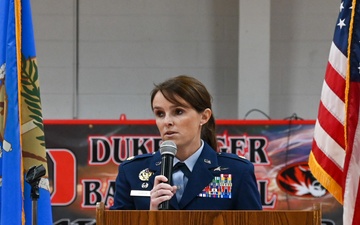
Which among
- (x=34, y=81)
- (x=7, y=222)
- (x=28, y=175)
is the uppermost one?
(x=34, y=81)

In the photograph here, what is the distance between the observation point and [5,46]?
3.63 metres

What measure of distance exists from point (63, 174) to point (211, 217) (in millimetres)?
3642

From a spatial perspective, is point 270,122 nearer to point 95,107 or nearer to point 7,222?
point 95,107

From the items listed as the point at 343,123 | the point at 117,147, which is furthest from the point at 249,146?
the point at 343,123

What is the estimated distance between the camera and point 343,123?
3.65 meters

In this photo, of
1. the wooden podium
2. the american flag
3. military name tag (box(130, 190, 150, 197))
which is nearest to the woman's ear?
military name tag (box(130, 190, 150, 197))

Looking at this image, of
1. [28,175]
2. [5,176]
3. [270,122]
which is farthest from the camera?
[270,122]

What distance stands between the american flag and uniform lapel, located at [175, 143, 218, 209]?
0.82 m

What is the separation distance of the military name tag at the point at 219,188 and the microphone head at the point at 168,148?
0.25 metres

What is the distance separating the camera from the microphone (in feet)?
8.53

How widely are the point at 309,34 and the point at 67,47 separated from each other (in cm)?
202

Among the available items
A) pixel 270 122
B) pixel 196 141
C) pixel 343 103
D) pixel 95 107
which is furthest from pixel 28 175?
pixel 95 107

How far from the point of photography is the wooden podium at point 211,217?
2398 mm

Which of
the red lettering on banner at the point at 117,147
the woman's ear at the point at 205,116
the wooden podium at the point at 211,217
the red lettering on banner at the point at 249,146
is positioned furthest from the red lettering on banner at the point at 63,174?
the wooden podium at the point at 211,217
